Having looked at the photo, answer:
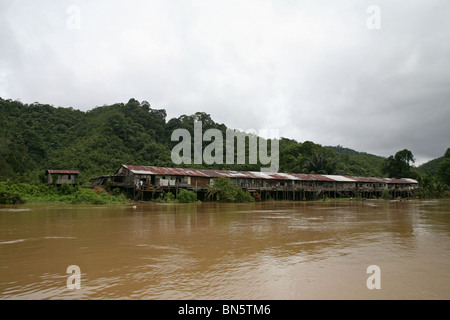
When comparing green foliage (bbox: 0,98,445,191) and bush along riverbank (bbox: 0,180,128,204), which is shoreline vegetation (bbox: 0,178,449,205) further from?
green foliage (bbox: 0,98,445,191)

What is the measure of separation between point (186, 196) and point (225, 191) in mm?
5050

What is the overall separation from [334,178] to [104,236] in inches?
1788

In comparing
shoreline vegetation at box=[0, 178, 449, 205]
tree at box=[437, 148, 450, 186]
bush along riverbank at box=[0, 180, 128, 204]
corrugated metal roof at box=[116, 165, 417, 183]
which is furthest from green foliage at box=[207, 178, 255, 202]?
tree at box=[437, 148, 450, 186]

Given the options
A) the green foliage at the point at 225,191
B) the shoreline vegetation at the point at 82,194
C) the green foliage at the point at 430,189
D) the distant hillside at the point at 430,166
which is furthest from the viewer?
the distant hillside at the point at 430,166

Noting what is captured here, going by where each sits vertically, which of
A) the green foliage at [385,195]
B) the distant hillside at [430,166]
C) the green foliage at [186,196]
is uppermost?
the distant hillside at [430,166]

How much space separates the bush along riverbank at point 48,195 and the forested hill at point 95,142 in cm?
526

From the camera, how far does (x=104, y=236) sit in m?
11.0

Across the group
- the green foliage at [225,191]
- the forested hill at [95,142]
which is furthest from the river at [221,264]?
the forested hill at [95,142]

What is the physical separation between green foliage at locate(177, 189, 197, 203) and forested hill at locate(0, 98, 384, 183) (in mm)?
15297

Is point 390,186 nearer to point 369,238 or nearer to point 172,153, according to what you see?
point 172,153

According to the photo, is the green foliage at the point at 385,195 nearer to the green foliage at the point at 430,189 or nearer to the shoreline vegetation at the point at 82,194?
the green foliage at the point at 430,189

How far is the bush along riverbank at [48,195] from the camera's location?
2544 centimetres

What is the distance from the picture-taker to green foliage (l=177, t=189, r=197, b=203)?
1246 inches
